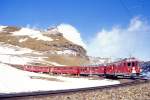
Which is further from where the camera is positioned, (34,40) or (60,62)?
(34,40)

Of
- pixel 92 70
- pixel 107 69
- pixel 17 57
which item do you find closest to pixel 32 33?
pixel 17 57

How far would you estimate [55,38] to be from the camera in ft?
595

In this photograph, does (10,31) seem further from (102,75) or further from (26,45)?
(102,75)

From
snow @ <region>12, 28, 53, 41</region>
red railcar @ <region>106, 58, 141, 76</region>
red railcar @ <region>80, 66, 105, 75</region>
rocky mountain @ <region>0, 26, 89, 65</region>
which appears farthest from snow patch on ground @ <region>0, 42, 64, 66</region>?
snow @ <region>12, 28, 53, 41</region>

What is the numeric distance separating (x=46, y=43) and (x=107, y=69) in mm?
107382

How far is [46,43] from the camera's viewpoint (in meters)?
166

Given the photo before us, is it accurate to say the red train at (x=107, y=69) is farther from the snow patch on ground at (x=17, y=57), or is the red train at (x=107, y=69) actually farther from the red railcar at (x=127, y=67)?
the snow patch on ground at (x=17, y=57)

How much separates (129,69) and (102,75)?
11.7 metres

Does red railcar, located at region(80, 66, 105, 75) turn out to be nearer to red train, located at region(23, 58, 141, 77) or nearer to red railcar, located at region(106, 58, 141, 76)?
red train, located at region(23, 58, 141, 77)

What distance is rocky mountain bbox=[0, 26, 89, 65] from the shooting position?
141375 mm

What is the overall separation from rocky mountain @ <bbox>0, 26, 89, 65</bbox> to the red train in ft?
182

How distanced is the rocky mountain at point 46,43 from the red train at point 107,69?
2179 inches

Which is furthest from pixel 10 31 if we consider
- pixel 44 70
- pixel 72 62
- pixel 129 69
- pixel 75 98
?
pixel 75 98

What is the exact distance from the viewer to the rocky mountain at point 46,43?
14138 cm
